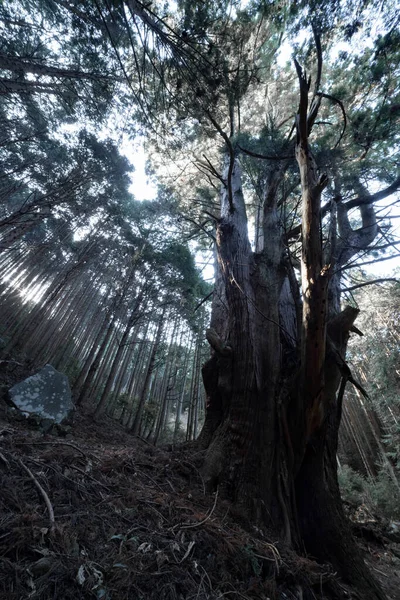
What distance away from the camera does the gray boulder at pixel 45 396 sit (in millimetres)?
5410

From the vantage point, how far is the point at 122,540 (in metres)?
1.52

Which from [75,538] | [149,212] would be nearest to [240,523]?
[75,538]

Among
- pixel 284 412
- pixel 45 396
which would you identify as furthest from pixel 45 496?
pixel 45 396

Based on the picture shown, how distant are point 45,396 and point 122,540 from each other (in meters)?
5.49

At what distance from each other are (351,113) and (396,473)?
1580cm

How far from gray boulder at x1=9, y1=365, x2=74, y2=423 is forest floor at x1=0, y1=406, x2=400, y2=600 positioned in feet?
11.0

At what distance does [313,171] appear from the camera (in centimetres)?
240

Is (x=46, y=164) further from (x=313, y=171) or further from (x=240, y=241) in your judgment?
(x=313, y=171)

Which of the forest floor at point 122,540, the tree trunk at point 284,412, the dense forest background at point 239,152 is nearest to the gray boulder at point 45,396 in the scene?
the dense forest background at point 239,152

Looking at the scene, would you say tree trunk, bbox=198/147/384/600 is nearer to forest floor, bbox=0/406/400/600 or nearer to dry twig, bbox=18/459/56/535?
forest floor, bbox=0/406/400/600

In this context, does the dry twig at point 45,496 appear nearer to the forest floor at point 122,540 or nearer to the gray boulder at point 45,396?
the forest floor at point 122,540

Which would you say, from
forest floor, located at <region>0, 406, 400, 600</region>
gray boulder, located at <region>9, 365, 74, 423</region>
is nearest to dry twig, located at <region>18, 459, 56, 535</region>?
forest floor, located at <region>0, 406, 400, 600</region>

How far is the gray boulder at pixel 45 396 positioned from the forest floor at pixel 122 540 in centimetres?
337

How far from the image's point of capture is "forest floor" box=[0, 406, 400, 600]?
1.18m
